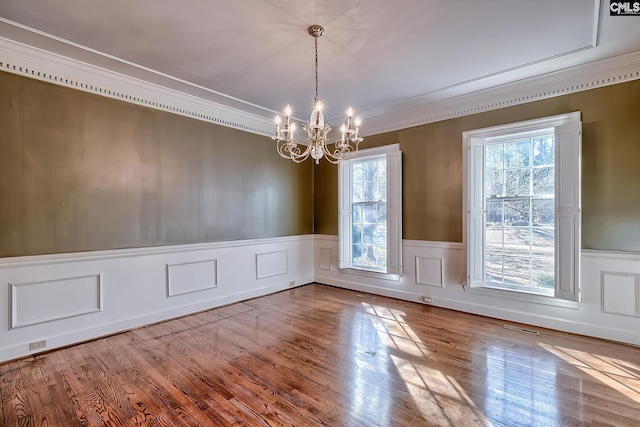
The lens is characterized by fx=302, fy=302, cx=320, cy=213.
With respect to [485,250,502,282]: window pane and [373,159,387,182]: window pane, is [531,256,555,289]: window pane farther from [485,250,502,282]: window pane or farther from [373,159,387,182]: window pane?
[373,159,387,182]: window pane

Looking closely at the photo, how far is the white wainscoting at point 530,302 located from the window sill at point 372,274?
0.11ft

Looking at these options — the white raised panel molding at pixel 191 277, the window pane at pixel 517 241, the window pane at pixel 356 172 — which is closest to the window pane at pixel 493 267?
the window pane at pixel 517 241

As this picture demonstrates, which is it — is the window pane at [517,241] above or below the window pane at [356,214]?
below

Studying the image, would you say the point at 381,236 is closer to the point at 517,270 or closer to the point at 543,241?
the point at 517,270

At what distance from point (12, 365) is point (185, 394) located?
1748mm

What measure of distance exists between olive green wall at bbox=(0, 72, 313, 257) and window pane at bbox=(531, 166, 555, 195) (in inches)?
145

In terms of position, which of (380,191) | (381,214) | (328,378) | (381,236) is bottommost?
(328,378)

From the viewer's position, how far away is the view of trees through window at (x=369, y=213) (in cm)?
487

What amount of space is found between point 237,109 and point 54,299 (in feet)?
10.1

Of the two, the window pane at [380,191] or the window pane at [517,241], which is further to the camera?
the window pane at [380,191]

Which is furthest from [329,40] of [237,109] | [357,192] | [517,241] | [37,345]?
[37,345]

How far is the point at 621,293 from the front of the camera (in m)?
3.02

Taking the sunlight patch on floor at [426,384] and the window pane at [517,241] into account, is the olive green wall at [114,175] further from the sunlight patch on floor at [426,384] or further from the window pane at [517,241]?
the window pane at [517,241]

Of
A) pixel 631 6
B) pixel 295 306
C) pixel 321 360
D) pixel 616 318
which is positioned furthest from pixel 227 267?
pixel 631 6
